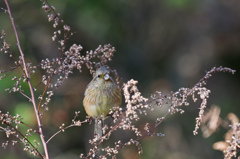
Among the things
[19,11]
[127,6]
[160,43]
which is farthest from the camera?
[160,43]

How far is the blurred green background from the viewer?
21.0 ft

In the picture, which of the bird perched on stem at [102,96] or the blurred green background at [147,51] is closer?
the bird perched on stem at [102,96]

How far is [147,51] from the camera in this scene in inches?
314

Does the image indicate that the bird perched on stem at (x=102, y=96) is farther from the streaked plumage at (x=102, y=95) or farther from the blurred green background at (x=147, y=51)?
the blurred green background at (x=147, y=51)

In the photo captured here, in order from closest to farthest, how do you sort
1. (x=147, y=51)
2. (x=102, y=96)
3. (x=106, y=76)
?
(x=106, y=76) < (x=102, y=96) < (x=147, y=51)

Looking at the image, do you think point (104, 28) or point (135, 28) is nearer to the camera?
point (104, 28)

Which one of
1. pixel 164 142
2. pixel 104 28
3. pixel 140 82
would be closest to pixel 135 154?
pixel 164 142

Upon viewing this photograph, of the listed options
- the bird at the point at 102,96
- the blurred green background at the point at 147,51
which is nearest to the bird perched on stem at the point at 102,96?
the bird at the point at 102,96

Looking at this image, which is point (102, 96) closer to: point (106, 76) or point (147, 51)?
point (106, 76)

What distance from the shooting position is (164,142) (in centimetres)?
700

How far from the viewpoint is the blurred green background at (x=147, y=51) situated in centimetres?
641

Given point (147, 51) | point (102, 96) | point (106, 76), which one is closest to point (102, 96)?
point (102, 96)

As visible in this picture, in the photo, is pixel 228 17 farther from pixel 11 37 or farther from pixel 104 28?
pixel 11 37

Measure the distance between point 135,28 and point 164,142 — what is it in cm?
244
